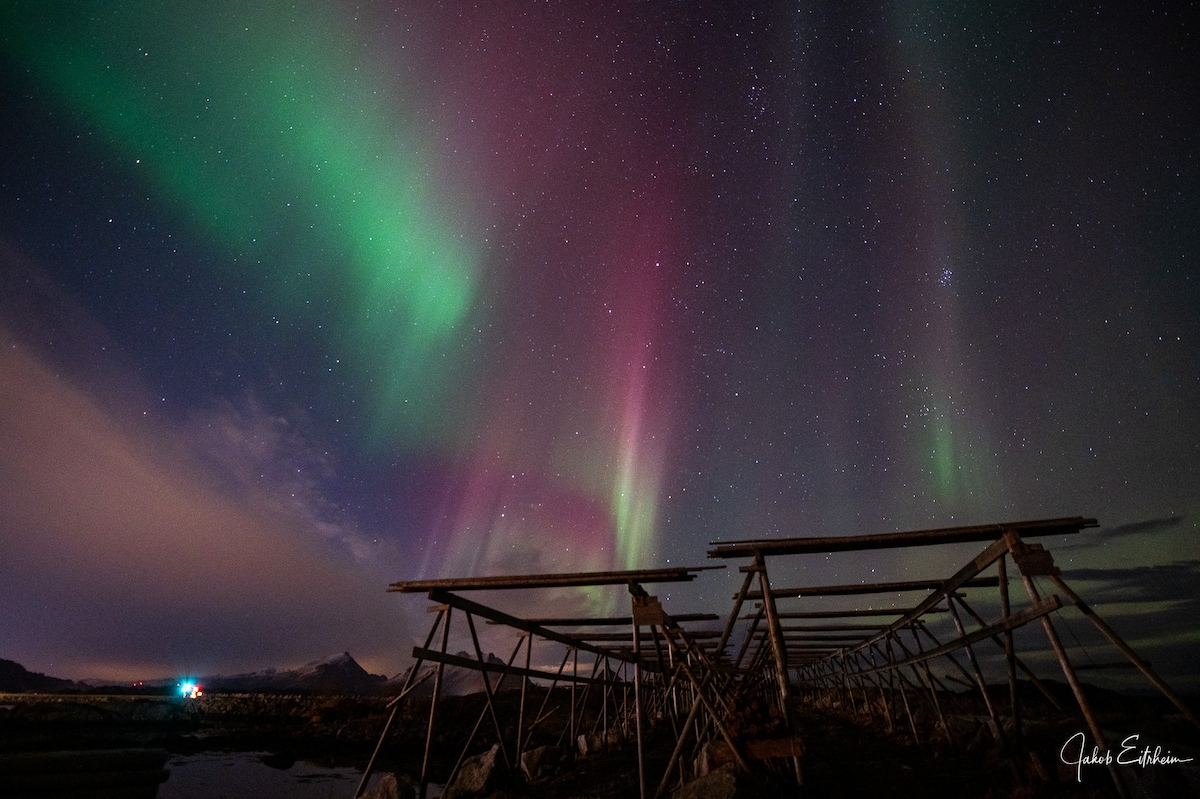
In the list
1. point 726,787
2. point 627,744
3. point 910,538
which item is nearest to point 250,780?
point 627,744

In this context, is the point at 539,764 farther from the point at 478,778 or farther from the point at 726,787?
the point at 726,787

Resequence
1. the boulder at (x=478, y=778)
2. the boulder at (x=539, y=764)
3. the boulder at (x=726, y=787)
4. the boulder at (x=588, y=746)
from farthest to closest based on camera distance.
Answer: the boulder at (x=588, y=746) < the boulder at (x=539, y=764) < the boulder at (x=478, y=778) < the boulder at (x=726, y=787)

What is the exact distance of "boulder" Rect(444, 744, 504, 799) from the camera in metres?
12.4

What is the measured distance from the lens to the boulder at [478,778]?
12391mm

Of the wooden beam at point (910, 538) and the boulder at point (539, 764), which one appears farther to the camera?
the boulder at point (539, 764)

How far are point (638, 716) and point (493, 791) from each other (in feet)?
17.4

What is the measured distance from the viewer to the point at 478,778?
12.7 m

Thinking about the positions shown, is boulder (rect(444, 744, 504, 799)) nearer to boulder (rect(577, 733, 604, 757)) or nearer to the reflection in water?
the reflection in water

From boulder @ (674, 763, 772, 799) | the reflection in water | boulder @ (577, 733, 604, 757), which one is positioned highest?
boulder @ (674, 763, 772, 799)

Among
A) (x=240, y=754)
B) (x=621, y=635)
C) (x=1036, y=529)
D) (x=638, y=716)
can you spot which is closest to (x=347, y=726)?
(x=240, y=754)

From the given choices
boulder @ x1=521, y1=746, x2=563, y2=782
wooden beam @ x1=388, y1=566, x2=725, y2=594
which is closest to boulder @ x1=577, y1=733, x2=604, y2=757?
boulder @ x1=521, y1=746, x2=563, y2=782

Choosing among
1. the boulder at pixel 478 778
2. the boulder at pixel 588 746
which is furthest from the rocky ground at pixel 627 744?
the boulder at pixel 588 746

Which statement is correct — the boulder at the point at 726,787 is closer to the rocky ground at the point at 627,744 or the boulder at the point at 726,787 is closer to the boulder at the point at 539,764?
the rocky ground at the point at 627,744

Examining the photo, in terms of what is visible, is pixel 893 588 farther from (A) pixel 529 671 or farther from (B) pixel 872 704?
(B) pixel 872 704
